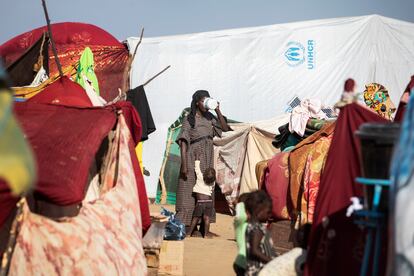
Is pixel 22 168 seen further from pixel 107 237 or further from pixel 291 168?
pixel 291 168

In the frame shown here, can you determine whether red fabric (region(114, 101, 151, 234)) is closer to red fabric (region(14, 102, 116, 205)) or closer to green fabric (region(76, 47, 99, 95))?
red fabric (region(14, 102, 116, 205))

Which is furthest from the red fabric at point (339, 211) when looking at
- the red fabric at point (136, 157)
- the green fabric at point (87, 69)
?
the green fabric at point (87, 69)

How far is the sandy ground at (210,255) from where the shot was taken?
738 cm

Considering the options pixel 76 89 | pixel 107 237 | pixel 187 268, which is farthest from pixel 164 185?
pixel 107 237

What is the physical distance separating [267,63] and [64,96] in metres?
12.4

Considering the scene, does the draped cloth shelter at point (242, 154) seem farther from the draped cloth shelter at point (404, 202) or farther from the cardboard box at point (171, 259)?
the draped cloth shelter at point (404, 202)

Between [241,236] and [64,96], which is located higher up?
[64,96]

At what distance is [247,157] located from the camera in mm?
14023

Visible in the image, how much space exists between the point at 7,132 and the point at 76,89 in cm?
398

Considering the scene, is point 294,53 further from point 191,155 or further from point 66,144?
point 66,144

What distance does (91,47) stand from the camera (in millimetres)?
16359

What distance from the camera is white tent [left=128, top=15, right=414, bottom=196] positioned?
17500 millimetres

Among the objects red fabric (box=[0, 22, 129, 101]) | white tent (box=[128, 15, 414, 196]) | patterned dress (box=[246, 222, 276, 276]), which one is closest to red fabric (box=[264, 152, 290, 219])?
patterned dress (box=[246, 222, 276, 276])

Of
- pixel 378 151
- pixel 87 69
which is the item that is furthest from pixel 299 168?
pixel 378 151
